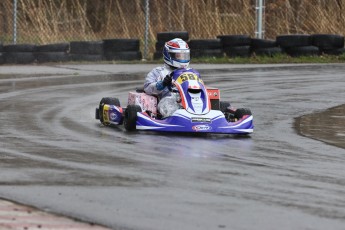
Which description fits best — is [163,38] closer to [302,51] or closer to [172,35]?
[172,35]

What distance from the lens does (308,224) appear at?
7199 mm

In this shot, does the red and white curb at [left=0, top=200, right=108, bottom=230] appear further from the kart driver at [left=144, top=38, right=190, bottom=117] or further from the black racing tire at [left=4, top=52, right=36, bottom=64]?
the black racing tire at [left=4, top=52, right=36, bottom=64]

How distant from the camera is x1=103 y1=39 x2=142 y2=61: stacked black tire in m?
25.6

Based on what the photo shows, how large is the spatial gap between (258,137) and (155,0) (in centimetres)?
1649

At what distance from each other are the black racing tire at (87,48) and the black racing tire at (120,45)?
7.2 inches

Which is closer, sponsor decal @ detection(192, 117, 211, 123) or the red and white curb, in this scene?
the red and white curb

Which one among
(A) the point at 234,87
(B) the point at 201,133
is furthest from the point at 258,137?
(A) the point at 234,87

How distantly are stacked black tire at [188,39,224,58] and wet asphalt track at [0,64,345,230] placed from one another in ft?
29.2

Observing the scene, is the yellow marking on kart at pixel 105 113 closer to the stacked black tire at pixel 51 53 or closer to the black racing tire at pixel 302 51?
the stacked black tire at pixel 51 53

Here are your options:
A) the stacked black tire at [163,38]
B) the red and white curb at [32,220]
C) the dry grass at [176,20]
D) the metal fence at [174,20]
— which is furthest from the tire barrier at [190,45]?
the red and white curb at [32,220]

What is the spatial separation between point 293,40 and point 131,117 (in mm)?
14171

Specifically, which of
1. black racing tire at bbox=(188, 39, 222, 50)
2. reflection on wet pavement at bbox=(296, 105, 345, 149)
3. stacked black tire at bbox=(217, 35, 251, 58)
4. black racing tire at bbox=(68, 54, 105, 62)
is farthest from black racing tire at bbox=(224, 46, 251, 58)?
reflection on wet pavement at bbox=(296, 105, 345, 149)

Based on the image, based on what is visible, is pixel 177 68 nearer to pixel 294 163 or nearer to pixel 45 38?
pixel 294 163

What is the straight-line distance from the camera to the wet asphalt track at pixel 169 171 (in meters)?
7.50
